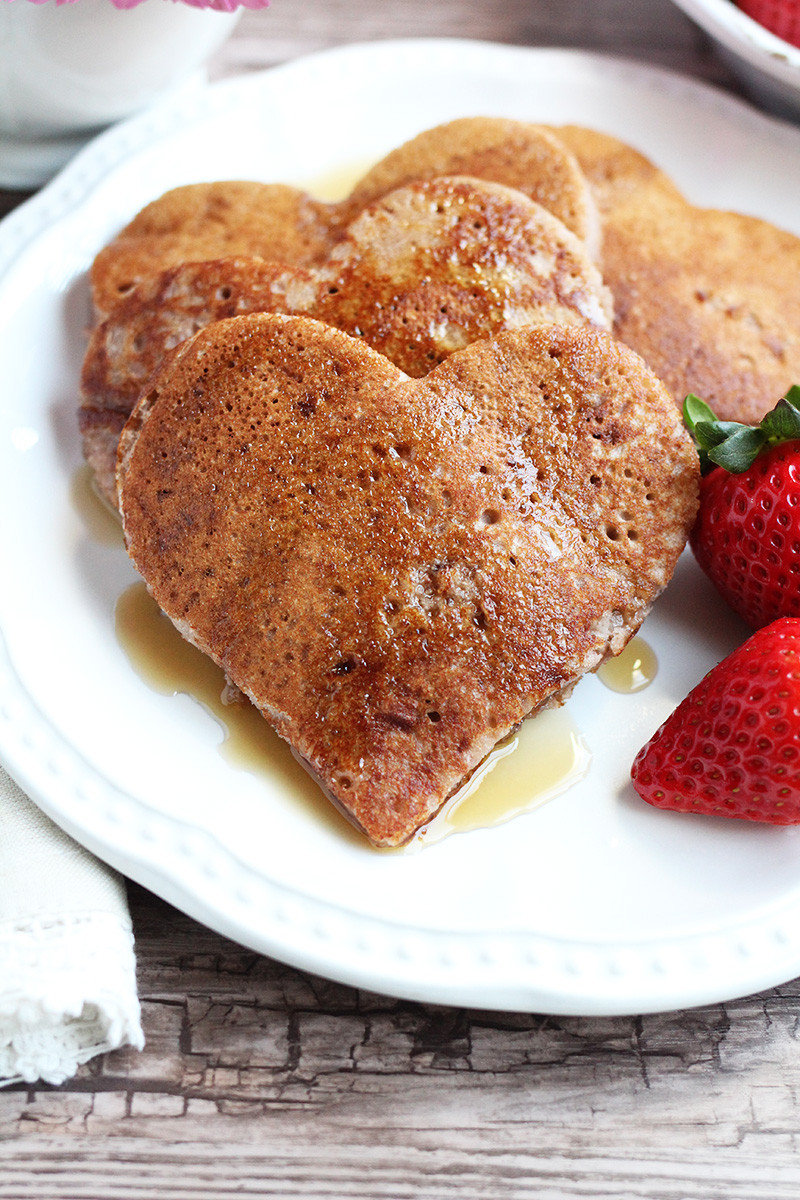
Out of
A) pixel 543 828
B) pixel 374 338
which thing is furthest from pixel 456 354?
pixel 543 828

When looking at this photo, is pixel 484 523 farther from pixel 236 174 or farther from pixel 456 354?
pixel 236 174

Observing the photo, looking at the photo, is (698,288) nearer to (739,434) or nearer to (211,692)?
(739,434)

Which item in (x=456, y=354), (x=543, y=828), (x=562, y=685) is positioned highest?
(x=456, y=354)

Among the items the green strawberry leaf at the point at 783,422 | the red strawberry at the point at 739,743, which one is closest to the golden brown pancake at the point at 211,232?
the green strawberry leaf at the point at 783,422

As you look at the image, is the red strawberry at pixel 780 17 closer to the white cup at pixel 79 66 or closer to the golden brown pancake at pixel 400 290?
the golden brown pancake at pixel 400 290

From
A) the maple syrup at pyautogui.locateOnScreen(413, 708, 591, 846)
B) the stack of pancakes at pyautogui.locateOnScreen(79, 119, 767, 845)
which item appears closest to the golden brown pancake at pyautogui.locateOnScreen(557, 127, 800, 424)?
the stack of pancakes at pyautogui.locateOnScreen(79, 119, 767, 845)

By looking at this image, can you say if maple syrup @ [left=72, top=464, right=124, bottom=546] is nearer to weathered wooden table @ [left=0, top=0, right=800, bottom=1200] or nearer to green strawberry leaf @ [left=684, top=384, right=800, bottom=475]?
weathered wooden table @ [left=0, top=0, right=800, bottom=1200]

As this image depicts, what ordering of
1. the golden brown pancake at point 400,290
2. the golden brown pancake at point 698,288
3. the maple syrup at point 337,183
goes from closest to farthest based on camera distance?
the golden brown pancake at point 400,290, the golden brown pancake at point 698,288, the maple syrup at point 337,183
